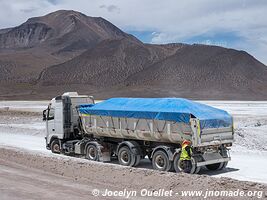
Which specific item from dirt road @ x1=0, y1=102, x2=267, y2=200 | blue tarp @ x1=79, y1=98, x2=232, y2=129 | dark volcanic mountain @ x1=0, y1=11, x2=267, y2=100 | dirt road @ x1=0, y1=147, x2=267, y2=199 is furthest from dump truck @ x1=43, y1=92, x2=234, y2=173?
dark volcanic mountain @ x1=0, y1=11, x2=267, y2=100

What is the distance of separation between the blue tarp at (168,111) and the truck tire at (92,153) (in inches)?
55.2

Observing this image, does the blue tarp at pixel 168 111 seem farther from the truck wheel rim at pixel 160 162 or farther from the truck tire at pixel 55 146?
the truck tire at pixel 55 146

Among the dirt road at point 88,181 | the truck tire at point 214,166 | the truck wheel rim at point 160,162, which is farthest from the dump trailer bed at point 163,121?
the dirt road at point 88,181

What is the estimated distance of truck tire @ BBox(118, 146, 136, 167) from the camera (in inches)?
623

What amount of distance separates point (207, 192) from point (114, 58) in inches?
5035

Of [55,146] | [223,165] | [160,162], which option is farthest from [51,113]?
[223,165]

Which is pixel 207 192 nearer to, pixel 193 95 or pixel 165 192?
pixel 165 192

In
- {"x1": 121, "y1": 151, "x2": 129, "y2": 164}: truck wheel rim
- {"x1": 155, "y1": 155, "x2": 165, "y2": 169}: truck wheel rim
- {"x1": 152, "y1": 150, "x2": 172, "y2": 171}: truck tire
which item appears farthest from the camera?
{"x1": 121, "y1": 151, "x2": 129, "y2": 164}: truck wheel rim

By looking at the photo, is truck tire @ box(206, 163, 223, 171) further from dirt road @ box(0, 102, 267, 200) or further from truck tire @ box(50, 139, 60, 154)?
truck tire @ box(50, 139, 60, 154)

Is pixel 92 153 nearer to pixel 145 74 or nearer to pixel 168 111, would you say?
pixel 168 111

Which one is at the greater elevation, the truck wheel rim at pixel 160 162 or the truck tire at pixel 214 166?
Result: the truck wheel rim at pixel 160 162

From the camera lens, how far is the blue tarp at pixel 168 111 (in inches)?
564

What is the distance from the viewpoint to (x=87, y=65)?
13650 cm

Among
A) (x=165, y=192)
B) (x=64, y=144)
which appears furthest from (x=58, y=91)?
(x=165, y=192)
